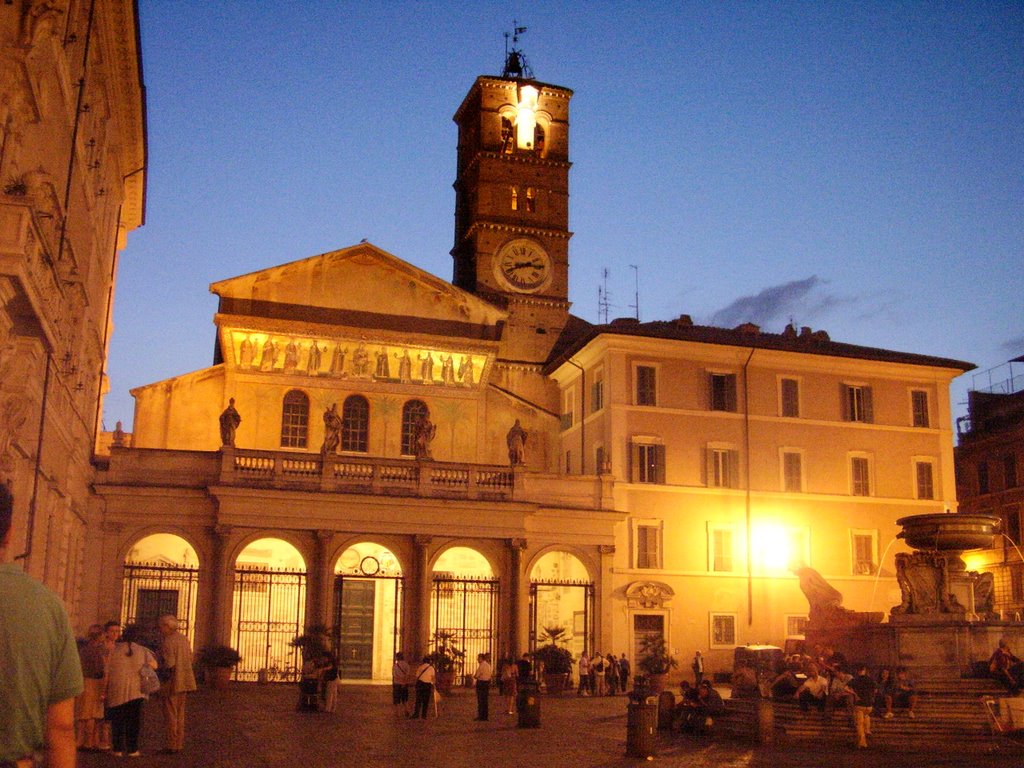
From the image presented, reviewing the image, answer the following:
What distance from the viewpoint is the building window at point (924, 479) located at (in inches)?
1689

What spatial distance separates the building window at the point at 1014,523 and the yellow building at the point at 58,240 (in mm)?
38271

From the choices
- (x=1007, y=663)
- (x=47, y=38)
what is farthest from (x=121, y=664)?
(x=1007, y=663)

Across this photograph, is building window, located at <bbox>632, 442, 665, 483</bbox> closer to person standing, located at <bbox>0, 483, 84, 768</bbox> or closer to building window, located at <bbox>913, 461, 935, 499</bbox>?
building window, located at <bbox>913, 461, 935, 499</bbox>

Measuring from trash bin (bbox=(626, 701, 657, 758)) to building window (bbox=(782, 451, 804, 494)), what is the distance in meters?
25.7

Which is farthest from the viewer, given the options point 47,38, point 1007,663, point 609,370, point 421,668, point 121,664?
point 609,370

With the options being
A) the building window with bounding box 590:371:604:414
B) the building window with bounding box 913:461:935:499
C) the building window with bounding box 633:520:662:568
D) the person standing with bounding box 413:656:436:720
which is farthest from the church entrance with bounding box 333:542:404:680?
the building window with bounding box 913:461:935:499

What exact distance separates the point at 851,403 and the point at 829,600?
17.0 metres

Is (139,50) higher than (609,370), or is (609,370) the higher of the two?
(139,50)

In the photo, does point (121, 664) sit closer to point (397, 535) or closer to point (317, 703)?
point (317, 703)

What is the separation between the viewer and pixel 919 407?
43.8 metres

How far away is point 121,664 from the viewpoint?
13.7m

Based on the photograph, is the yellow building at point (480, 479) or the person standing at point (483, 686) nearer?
the person standing at point (483, 686)

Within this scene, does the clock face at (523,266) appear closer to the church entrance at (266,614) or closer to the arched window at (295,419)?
the arched window at (295,419)

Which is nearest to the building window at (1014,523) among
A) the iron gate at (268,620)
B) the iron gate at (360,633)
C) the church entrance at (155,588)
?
the iron gate at (360,633)
